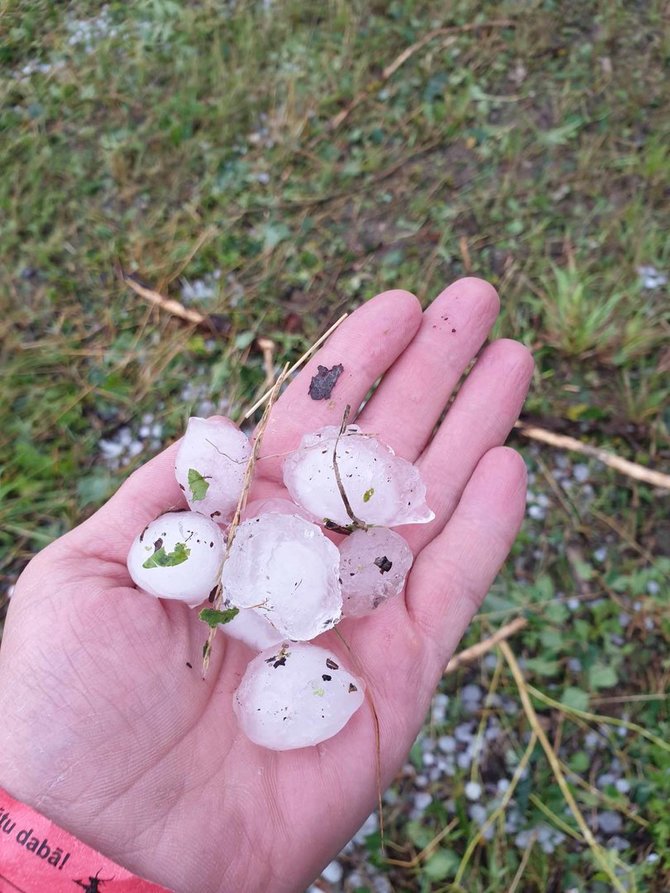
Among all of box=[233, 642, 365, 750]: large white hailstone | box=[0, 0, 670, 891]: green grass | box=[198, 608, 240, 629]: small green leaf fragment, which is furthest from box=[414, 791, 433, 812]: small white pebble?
box=[198, 608, 240, 629]: small green leaf fragment

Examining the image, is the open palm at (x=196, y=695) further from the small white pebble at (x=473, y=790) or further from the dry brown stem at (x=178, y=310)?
the dry brown stem at (x=178, y=310)

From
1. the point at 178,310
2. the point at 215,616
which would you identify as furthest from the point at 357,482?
the point at 178,310

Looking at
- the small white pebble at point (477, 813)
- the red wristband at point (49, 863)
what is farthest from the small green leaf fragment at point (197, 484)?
the small white pebble at point (477, 813)

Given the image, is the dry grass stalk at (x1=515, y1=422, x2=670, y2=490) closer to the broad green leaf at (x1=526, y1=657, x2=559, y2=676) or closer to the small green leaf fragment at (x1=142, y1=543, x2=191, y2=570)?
the broad green leaf at (x1=526, y1=657, x2=559, y2=676)

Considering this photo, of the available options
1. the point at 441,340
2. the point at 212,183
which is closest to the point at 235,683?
the point at 441,340

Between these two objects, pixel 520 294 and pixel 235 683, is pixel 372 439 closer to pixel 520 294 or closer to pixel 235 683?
pixel 235 683
